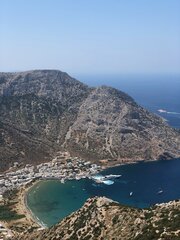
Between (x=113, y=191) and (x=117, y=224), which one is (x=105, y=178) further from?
(x=117, y=224)

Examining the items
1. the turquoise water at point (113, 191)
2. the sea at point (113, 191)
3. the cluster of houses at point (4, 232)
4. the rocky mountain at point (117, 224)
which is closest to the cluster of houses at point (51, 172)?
the sea at point (113, 191)

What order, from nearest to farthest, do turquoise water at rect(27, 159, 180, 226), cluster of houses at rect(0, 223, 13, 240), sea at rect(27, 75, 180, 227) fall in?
cluster of houses at rect(0, 223, 13, 240) < sea at rect(27, 75, 180, 227) < turquoise water at rect(27, 159, 180, 226)

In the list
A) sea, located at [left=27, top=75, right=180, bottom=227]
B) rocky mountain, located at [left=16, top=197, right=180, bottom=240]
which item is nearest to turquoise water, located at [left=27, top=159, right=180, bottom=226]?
sea, located at [left=27, top=75, right=180, bottom=227]

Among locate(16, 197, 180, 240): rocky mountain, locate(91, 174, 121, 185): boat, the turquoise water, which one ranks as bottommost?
the turquoise water

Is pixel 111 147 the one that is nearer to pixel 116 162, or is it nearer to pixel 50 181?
pixel 116 162

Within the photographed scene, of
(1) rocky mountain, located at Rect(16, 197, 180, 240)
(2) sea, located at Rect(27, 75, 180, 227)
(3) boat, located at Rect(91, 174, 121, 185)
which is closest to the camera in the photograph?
(1) rocky mountain, located at Rect(16, 197, 180, 240)

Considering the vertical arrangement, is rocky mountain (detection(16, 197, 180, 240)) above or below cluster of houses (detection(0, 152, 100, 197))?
above

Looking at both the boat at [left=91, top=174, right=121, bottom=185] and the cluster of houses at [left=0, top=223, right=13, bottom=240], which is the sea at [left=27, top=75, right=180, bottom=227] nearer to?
the boat at [left=91, top=174, right=121, bottom=185]
